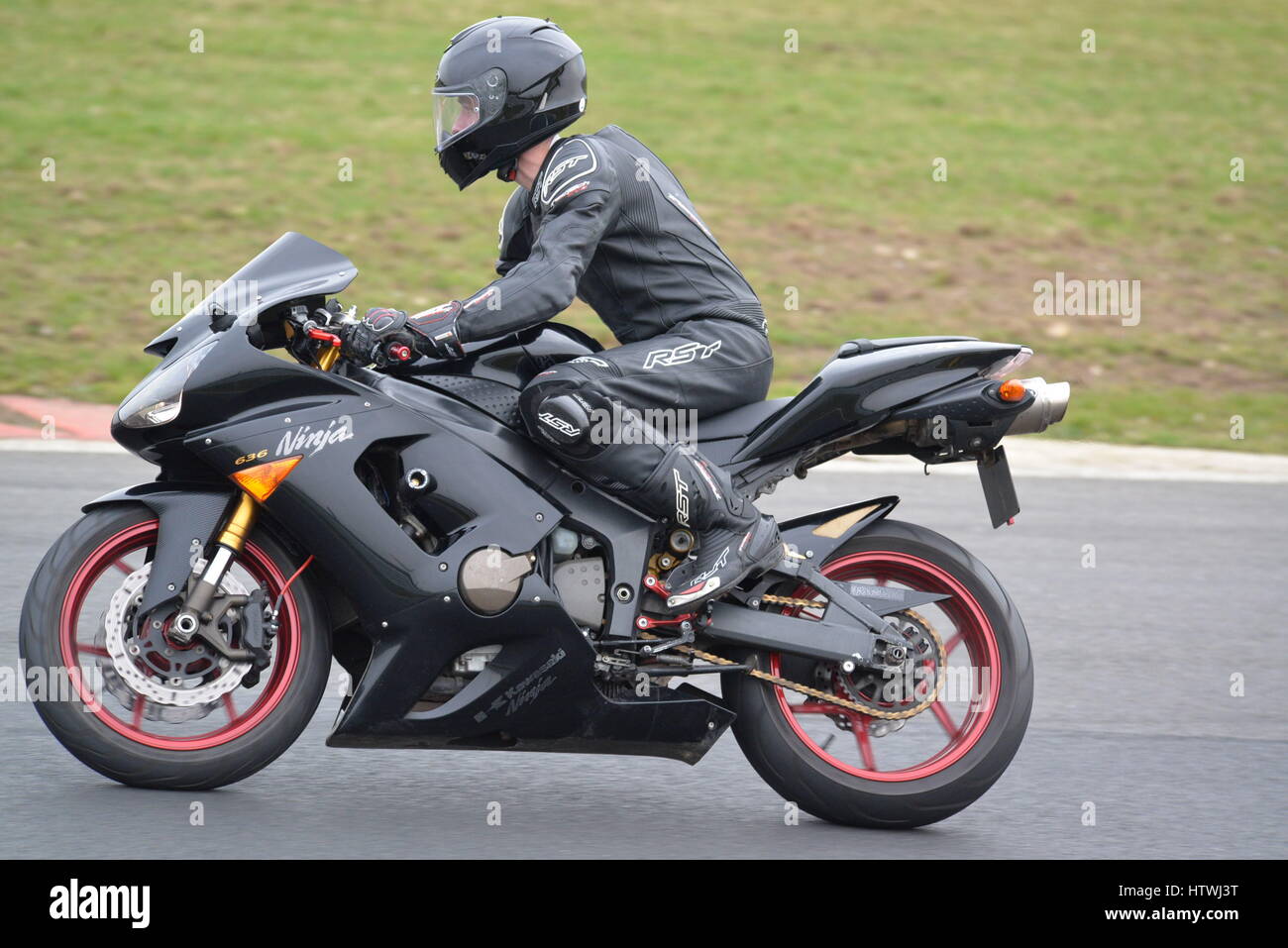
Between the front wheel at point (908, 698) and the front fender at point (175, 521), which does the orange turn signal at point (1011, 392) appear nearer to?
the front wheel at point (908, 698)

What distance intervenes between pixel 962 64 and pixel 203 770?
17421mm

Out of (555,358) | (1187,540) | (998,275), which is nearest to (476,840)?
(555,358)

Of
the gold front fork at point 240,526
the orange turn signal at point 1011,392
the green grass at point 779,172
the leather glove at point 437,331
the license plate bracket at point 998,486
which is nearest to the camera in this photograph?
the leather glove at point 437,331

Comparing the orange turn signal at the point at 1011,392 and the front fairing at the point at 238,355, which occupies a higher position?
the front fairing at the point at 238,355

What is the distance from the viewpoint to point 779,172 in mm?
16297

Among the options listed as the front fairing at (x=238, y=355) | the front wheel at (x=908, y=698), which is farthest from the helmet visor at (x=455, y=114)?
the front wheel at (x=908, y=698)

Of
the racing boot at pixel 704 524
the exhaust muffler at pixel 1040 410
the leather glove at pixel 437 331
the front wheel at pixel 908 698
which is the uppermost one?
the leather glove at pixel 437 331

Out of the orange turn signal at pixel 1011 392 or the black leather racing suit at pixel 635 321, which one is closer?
the black leather racing suit at pixel 635 321

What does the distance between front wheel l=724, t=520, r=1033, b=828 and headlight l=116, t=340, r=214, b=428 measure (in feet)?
5.19

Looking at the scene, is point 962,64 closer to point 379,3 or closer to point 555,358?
point 379,3

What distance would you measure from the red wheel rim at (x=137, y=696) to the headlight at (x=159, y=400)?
0.28 m

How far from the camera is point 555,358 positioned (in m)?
4.64

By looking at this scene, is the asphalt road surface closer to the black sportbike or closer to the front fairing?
the black sportbike

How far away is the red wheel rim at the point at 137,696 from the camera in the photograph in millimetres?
4418
